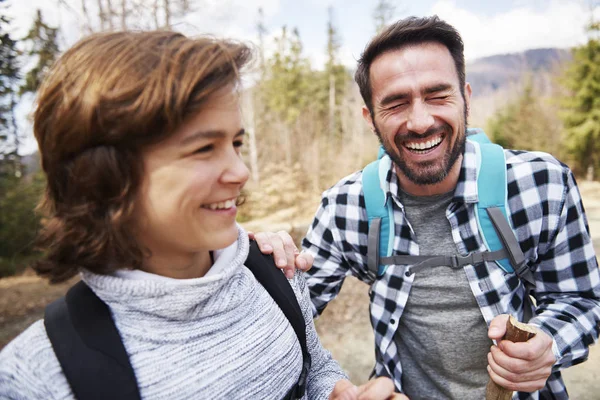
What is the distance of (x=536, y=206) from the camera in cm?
176

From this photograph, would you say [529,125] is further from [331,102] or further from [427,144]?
[427,144]

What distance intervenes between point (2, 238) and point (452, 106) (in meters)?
9.60

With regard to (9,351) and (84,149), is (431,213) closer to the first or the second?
(84,149)

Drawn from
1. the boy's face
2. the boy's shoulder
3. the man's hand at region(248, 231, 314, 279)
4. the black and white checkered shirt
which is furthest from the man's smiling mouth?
the boy's shoulder

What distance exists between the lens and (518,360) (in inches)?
57.2

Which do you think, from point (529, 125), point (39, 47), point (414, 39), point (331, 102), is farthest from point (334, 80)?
point (414, 39)

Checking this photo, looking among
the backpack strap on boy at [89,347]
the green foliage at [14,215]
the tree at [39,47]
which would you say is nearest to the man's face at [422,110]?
the backpack strap on boy at [89,347]

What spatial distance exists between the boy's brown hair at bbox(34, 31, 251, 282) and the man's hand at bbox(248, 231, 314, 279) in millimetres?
579

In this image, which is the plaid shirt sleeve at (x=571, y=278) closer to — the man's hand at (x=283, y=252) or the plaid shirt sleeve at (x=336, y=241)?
the plaid shirt sleeve at (x=336, y=241)

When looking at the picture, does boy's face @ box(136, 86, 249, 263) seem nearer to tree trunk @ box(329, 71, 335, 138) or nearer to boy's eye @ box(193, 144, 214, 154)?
→ boy's eye @ box(193, 144, 214, 154)

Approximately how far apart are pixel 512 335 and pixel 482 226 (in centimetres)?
58

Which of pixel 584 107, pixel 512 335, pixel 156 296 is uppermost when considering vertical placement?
pixel 156 296

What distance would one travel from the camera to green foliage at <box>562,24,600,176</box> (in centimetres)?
1931

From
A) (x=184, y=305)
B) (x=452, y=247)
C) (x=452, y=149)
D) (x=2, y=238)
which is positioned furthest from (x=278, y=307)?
(x=2, y=238)
